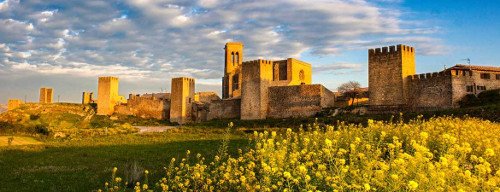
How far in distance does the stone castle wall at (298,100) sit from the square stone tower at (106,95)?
28.9 metres

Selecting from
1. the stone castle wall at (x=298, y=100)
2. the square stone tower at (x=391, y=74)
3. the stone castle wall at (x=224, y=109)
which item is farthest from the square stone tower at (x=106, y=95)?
the square stone tower at (x=391, y=74)

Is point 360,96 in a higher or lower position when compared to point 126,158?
higher

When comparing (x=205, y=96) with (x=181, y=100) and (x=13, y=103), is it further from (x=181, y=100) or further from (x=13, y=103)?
(x=13, y=103)

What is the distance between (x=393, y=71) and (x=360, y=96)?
37.7 feet

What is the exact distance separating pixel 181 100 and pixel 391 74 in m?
30.6

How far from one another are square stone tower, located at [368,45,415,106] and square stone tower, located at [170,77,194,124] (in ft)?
91.9

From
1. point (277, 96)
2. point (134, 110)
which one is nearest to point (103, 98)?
point (134, 110)

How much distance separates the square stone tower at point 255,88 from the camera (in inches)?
2056

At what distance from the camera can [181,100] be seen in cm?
6366

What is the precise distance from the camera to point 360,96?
5388 centimetres

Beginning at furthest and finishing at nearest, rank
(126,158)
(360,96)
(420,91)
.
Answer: (360,96), (420,91), (126,158)

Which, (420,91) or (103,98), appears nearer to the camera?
(420,91)

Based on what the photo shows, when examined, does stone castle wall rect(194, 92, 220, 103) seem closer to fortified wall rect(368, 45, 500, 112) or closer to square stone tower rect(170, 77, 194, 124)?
square stone tower rect(170, 77, 194, 124)

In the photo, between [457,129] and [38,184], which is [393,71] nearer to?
[457,129]
